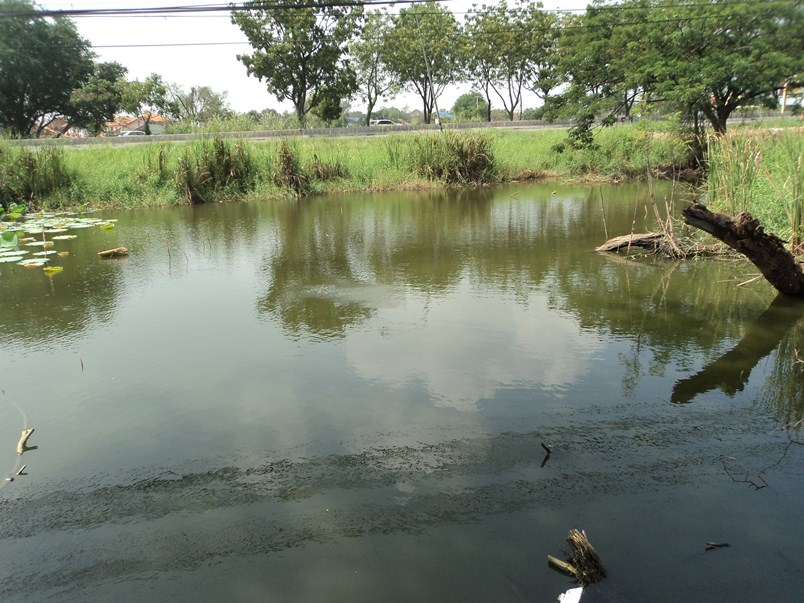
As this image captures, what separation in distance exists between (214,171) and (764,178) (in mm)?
12994

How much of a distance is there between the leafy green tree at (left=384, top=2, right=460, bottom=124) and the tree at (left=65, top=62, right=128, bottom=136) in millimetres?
17396

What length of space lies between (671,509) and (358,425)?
1772mm

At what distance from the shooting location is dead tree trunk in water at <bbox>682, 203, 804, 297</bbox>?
16.7 feet

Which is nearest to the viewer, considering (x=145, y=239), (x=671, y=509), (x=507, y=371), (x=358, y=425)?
(x=671, y=509)

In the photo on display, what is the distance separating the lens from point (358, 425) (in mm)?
3547

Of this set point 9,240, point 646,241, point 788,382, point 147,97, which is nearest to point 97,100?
point 147,97

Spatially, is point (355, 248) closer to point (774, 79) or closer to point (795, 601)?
point (795, 601)

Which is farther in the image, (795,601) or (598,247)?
(598,247)

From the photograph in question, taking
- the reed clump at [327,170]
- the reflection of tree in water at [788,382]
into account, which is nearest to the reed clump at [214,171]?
the reed clump at [327,170]

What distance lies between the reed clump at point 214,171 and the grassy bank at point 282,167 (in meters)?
0.03

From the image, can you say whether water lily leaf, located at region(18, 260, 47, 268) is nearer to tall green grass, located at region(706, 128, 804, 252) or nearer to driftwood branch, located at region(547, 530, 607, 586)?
driftwood branch, located at region(547, 530, 607, 586)

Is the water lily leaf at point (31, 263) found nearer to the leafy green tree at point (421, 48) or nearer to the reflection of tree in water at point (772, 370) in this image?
the reflection of tree in water at point (772, 370)

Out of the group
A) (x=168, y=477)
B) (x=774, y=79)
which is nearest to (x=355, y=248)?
(x=168, y=477)

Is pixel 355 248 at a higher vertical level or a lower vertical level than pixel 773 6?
lower
